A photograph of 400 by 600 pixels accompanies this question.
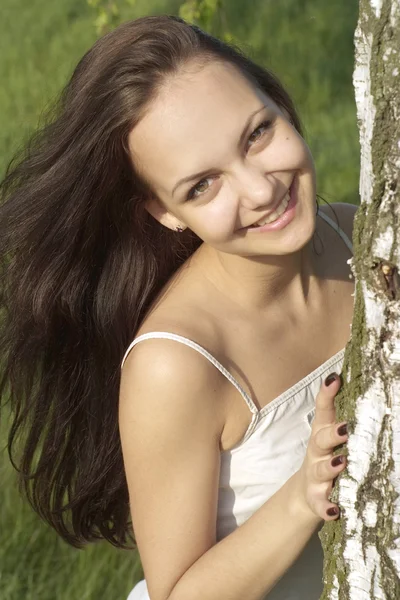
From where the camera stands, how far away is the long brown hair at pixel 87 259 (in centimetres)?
228

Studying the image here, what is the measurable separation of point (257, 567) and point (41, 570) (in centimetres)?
134

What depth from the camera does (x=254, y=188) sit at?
208 cm

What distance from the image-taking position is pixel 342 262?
8.65 feet

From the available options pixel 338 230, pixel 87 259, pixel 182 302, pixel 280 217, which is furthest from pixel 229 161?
pixel 338 230

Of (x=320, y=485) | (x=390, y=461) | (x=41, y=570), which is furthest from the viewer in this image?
(x=41, y=570)

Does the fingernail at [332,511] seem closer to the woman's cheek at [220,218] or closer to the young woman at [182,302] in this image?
the young woman at [182,302]

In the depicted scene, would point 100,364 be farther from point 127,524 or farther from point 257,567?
point 257,567

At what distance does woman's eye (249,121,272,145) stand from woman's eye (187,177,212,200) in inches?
4.5

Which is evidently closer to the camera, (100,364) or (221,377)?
(221,377)

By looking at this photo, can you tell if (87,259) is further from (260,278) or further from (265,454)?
(265,454)

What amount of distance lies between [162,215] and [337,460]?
0.87 metres

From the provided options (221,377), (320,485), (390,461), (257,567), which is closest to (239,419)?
(221,377)

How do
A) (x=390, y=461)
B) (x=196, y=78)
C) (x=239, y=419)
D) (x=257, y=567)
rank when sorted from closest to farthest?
(x=390, y=461), (x=257, y=567), (x=196, y=78), (x=239, y=419)

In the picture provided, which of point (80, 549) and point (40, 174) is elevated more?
point (40, 174)
